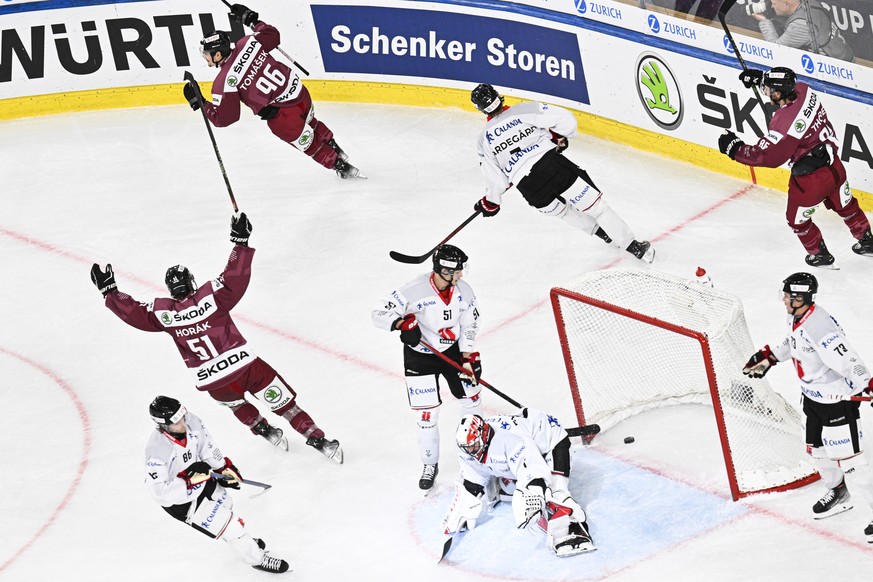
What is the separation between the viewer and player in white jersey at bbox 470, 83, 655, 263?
24.7 feet

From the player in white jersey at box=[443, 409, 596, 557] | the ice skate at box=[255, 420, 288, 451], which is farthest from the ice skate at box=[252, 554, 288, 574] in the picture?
the ice skate at box=[255, 420, 288, 451]

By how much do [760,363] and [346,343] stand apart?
2.80 metres

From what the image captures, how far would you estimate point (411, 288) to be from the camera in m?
6.13

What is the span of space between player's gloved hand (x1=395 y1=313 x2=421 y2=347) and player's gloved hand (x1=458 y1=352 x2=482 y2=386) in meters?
0.29

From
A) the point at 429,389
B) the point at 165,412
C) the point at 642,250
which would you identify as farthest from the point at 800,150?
the point at 165,412

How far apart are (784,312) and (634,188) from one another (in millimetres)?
1760

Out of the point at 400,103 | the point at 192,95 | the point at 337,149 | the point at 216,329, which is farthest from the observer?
the point at 400,103

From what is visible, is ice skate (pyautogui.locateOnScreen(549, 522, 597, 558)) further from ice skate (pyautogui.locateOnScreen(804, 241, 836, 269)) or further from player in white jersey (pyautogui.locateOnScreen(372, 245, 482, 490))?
ice skate (pyautogui.locateOnScreen(804, 241, 836, 269))

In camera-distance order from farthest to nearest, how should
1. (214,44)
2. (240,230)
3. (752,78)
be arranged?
(214,44)
(752,78)
(240,230)

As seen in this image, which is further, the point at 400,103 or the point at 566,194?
the point at 400,103

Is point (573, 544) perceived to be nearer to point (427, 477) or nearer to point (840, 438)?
point (427, 477)

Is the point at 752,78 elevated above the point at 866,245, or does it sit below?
above

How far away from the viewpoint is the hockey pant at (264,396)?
643cm

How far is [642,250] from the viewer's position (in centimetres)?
786
